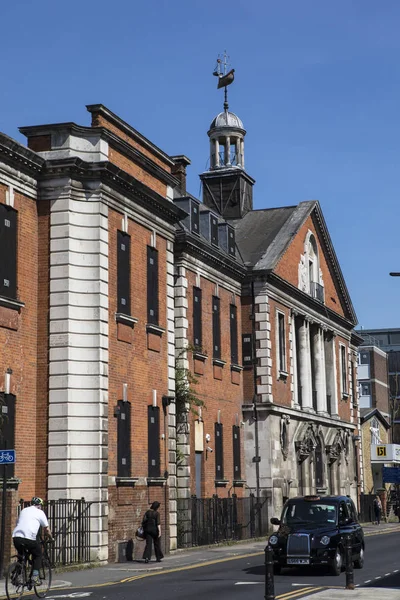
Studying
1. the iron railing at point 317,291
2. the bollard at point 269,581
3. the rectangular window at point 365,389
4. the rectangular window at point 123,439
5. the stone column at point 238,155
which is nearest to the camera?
the bollard at point 269,581

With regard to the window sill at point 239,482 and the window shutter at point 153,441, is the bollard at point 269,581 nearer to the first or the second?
the window shutter at point 153,441

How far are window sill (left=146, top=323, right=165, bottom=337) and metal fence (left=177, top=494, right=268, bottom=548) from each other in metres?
6.16

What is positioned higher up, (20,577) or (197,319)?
(197,319)

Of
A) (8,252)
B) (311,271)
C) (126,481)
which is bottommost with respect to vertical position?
(126,481)

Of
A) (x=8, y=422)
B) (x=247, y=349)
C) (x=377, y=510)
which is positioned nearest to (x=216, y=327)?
(x=247, y=349)

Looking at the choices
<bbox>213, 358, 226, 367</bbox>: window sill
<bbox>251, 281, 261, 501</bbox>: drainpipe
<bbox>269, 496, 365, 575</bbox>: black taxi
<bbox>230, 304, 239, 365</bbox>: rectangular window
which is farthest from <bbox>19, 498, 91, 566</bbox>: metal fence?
<bbox>230, 304, 239, 365</bbox>: rectangular window

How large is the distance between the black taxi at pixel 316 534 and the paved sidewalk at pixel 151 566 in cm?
342

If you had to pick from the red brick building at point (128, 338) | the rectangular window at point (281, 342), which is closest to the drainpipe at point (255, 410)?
the red brick building at point (128, 338)

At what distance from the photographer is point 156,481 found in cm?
3009

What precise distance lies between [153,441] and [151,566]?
495 cm

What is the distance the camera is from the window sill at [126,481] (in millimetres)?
27469

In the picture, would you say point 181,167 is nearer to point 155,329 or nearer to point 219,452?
point 219,452

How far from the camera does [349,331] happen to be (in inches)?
2192

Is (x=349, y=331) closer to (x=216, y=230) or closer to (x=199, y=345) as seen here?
(x=216, y=230)
